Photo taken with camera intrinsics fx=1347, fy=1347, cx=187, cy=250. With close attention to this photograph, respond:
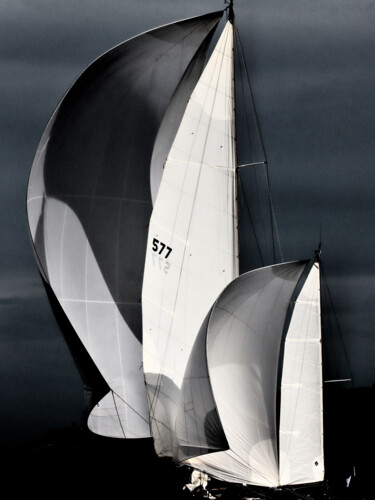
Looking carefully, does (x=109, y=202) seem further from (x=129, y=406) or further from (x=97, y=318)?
(x=129, y=406)

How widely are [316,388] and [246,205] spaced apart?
195 inches

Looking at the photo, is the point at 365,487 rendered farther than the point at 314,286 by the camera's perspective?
Yes

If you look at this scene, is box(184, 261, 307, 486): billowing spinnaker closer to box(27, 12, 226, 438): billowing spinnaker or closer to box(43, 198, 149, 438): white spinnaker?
box(43, 198, 149, 438): white spinnaker

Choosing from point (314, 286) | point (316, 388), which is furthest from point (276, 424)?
point (314, 286)

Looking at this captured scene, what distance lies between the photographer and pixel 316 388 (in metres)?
31.3

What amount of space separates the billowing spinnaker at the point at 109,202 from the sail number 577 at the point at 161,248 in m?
2.65

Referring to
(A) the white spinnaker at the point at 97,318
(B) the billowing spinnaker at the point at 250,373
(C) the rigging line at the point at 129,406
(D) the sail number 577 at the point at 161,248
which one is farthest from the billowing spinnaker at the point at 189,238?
(A) the white spinnaker at the point at 97,318

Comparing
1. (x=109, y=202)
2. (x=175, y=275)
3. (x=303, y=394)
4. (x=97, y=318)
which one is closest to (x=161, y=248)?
(x=175, y=275)

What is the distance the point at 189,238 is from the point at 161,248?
32.0 inches

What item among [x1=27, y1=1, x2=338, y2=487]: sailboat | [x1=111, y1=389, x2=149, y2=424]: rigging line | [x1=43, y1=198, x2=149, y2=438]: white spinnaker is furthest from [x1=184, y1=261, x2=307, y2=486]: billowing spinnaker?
[x1=43, y1=198, x2=149, y2=438]: white spinnaker

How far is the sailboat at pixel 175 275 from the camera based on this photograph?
3058cm

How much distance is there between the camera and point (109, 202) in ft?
113

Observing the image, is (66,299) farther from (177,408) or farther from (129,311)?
(177,408)

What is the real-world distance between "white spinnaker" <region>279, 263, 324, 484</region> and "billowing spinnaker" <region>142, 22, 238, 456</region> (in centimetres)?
215
